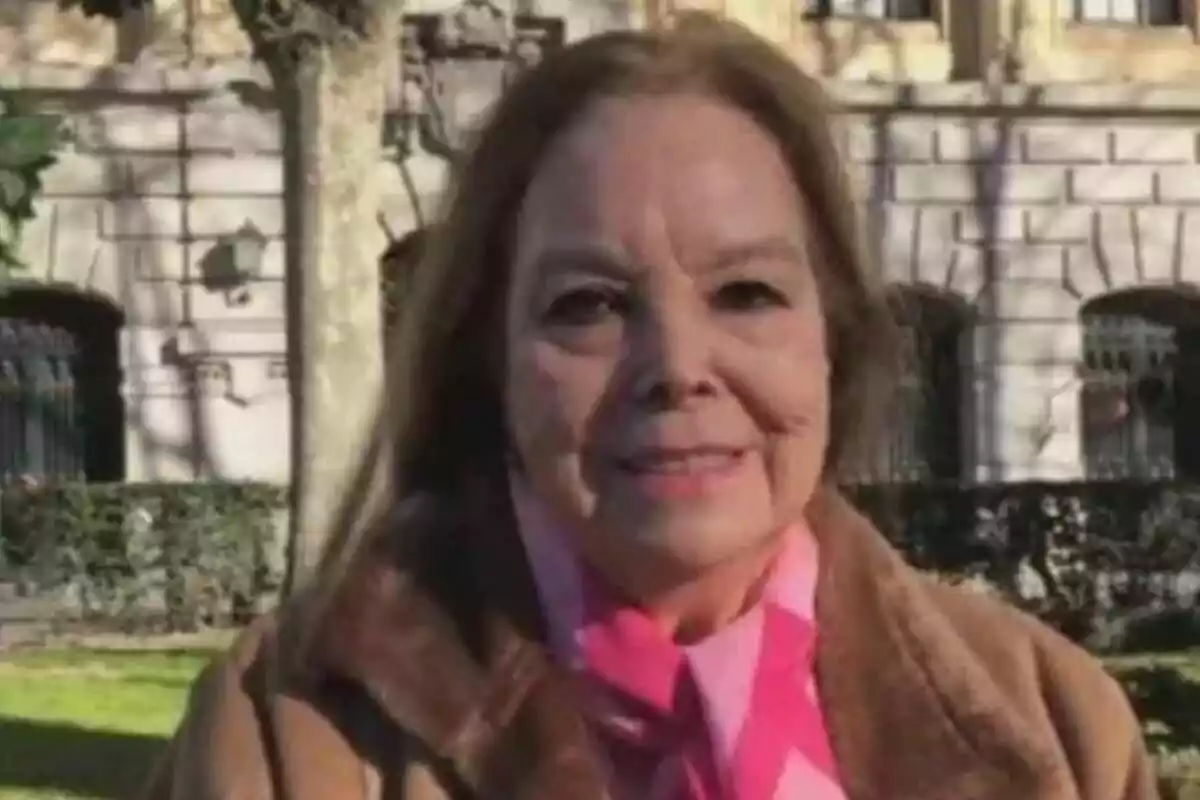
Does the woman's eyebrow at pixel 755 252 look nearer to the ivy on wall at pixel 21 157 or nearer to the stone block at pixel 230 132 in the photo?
the ivy on wall at pixel 21 157

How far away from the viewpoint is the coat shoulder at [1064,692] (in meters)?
2.21

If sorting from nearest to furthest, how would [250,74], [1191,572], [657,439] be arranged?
1. [657,439]
2. [1191,572]
3. [250,74]

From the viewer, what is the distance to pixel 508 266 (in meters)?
2.14

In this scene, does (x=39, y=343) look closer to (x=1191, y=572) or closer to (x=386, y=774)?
(x=1191, y=572)

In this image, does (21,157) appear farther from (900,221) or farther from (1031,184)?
(1031,184)

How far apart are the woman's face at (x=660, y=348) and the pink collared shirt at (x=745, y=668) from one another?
46 millimetres

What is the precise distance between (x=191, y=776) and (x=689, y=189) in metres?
0.64

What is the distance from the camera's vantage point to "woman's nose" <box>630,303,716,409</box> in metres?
1.98

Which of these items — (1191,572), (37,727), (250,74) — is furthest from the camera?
(250,74)

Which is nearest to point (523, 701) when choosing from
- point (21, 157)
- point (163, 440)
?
point (21, 157)

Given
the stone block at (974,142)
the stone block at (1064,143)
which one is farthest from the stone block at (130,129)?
the stone block at (1064,143)

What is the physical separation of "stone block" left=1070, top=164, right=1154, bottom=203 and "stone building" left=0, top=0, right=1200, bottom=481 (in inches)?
0.7

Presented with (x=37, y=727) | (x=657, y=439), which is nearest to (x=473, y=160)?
(x=657, y=439)

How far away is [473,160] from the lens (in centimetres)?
216
